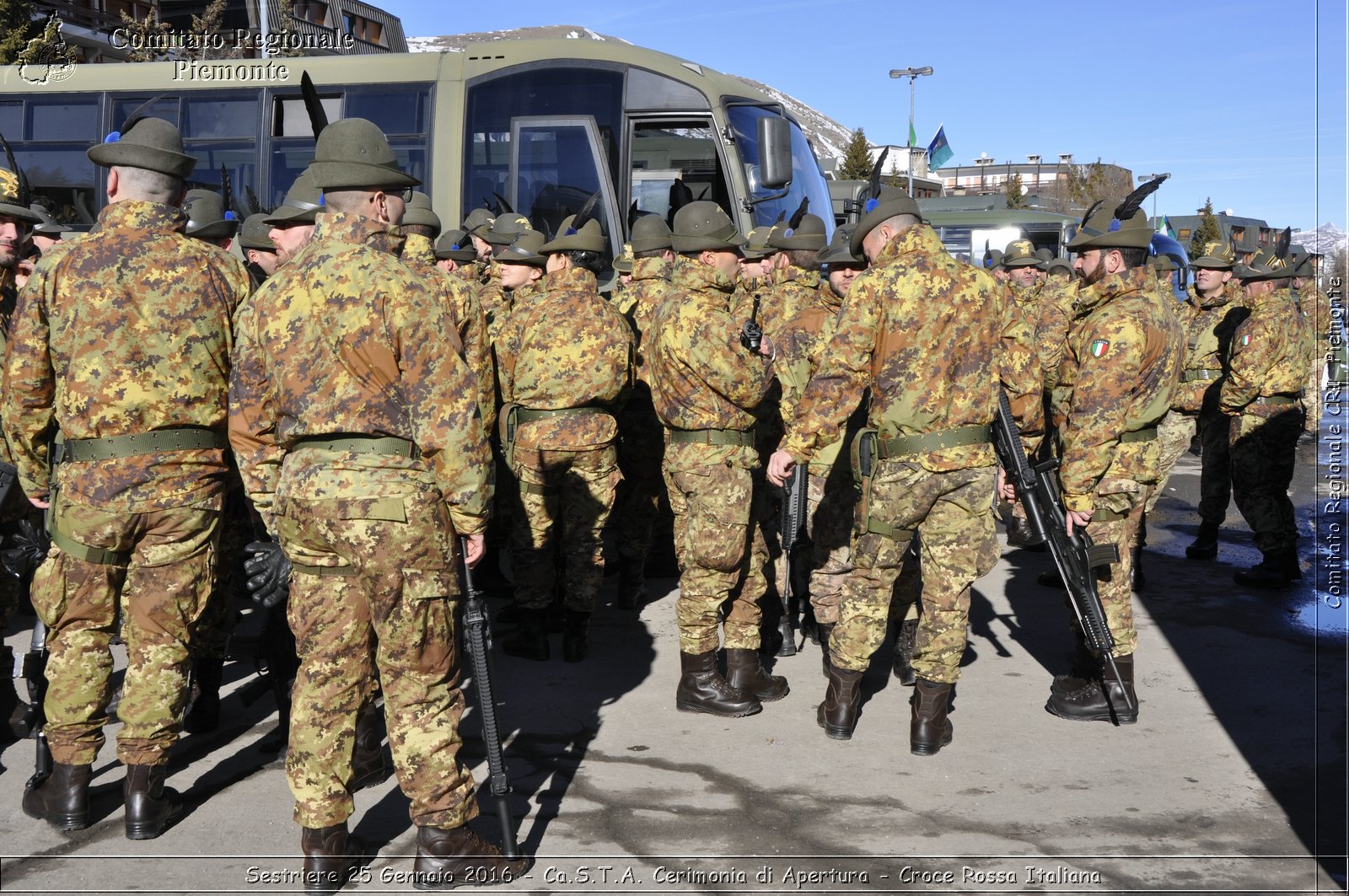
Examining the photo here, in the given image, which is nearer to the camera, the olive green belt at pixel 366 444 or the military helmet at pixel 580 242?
the olive green belt at pixel 366 444

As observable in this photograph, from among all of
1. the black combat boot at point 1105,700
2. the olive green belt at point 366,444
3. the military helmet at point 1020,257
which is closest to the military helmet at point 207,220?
the olive green belt at point 366,444

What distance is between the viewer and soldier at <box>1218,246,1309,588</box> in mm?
8023

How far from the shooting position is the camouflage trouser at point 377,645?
3584mm

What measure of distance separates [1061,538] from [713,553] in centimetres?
153

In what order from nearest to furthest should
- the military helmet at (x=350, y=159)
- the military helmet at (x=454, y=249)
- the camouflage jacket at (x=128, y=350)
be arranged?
the military helmet at (x=350, y=159) < the camouflage jacket at (x=128, y=350) < the military helmet at (x=454, y=249)

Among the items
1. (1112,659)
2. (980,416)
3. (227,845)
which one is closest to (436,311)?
(227,845)

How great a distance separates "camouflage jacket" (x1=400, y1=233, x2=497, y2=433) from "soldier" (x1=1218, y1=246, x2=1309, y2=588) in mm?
5043

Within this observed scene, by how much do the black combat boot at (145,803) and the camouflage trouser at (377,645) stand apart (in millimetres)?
787

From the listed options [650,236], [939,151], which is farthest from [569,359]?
[939,151]

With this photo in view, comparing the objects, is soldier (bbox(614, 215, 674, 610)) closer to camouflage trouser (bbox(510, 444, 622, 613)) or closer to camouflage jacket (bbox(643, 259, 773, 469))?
camouflage trouser (bbox(510, 444, 622, 613))

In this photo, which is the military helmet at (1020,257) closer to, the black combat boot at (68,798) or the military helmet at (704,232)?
the military helmet at (704,232)

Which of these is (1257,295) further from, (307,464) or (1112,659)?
(307,464)

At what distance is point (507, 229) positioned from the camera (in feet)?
24.0

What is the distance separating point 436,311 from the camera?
3639mm
